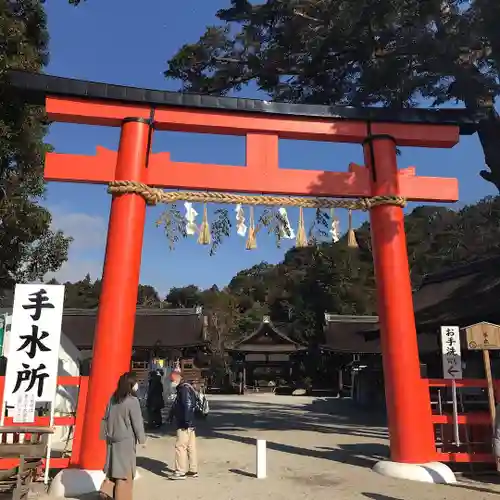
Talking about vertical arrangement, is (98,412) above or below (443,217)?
below

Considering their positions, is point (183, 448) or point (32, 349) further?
point (183, 448)

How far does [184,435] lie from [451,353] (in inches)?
220

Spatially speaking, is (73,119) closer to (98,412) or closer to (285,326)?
(98,412)

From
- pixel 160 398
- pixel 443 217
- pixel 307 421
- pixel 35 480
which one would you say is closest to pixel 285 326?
pixel 443 217

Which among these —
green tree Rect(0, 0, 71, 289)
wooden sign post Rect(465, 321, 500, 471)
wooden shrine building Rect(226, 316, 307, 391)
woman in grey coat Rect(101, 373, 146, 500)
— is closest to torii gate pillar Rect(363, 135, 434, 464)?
wooden sign post Rect(465, 321, 500, 471)

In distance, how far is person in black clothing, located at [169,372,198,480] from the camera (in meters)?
6.38

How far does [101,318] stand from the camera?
6.25m

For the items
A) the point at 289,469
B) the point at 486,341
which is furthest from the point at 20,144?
the point at 486,341

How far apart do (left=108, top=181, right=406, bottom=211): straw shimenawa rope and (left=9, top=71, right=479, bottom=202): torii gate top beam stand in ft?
0.33

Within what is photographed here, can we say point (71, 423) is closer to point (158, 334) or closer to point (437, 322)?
point (437, 322)

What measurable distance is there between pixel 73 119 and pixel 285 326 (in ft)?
101

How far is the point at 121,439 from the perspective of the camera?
469 centimetres

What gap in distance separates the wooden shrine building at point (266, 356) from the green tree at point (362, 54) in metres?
20.4

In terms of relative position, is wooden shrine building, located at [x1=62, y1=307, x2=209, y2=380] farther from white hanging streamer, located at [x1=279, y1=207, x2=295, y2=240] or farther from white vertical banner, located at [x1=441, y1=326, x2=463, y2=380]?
white hanging streamer, located at [x1=279, y1=207, x2=295, y2=240]
